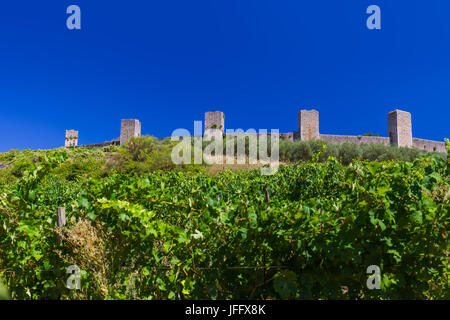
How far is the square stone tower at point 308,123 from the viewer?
28505 mm

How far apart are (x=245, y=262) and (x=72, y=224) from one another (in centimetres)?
164

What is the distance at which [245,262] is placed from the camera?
154 centimetres

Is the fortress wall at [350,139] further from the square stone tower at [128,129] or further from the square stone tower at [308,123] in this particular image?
the square stone tower at [128,129]

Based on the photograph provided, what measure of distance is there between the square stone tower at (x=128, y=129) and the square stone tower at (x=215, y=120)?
31.5ft

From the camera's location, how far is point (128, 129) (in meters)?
33.7

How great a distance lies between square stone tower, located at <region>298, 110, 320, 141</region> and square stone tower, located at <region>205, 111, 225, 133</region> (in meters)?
8.52

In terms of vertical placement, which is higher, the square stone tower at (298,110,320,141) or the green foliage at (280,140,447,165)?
the square stone tower at (298,110,320,141)

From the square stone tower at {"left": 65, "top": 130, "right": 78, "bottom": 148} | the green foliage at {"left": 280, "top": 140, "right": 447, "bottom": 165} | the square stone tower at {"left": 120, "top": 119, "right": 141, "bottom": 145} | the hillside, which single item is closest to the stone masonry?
the green foliage at {"left": 280, "top": 140, "right": 447, "bottom": 165}

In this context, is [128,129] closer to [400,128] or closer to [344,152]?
[344,152]

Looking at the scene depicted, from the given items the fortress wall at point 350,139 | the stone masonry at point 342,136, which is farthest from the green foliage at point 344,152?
the fortress wall at point 350,139

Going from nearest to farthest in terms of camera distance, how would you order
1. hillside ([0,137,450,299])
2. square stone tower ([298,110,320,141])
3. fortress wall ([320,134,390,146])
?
1. hillside ([0,137,450,299])
2. fortress wall ([320,134,390,146])
3. square stone tower ([298,110,320,141])

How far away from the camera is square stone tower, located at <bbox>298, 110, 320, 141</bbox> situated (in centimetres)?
2850

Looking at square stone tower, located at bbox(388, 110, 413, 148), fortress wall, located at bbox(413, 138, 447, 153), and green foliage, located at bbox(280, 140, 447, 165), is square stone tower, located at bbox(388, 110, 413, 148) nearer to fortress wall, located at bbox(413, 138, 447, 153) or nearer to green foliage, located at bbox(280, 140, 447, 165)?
fortress wall, located at bbox(413, 138, 447, 153)
